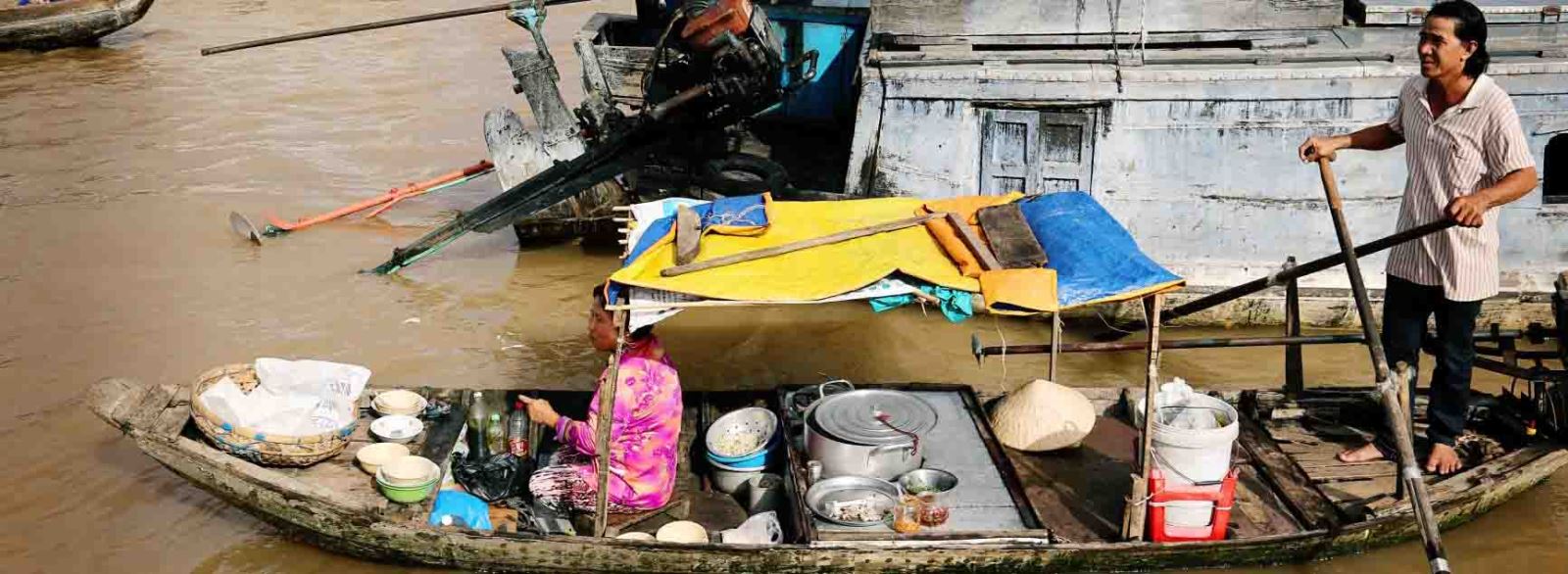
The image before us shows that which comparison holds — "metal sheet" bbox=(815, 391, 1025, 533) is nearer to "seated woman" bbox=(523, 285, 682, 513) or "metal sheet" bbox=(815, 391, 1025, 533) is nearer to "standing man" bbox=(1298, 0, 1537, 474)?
"seated woman" bbox=(523, 285, 682, 513)

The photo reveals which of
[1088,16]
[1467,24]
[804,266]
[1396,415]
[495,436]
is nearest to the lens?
[1396,415]

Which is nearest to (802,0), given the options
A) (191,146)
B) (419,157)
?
(419,157)

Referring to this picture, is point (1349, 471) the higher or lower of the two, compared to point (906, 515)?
lower

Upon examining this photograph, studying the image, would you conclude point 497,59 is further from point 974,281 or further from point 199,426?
point 974,281

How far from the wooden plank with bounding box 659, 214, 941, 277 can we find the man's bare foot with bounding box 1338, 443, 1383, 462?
2.43 meters

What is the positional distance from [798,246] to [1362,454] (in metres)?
3.05

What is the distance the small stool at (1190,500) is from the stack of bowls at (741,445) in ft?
6.04

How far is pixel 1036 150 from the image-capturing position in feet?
29.8

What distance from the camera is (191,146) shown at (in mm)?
14312

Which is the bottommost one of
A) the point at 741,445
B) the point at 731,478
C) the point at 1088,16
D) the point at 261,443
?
the point at 731,478

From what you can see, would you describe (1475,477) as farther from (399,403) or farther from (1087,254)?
(399,403)

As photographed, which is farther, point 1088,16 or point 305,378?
point 1088,16

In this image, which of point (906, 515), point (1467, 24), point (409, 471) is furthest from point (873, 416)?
point (1467, 24)

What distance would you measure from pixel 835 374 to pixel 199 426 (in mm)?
4116
